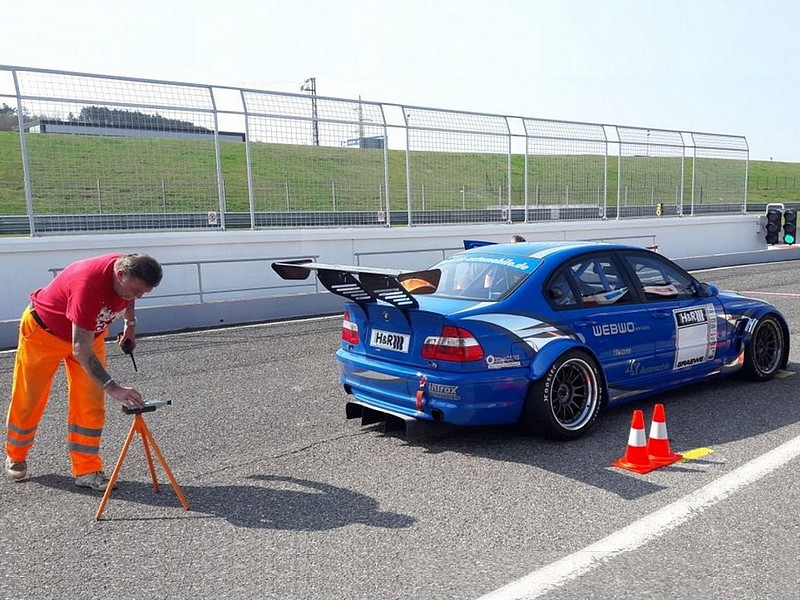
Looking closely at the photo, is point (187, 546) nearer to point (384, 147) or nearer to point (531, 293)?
point (531, 293)

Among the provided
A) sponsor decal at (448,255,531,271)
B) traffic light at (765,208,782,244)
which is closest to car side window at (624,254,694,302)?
sponsor decal at (448,255,531,271)

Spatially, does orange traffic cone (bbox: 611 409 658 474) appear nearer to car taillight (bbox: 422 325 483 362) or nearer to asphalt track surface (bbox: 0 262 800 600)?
asphalt track surface (bbox: 0 262 800 600)

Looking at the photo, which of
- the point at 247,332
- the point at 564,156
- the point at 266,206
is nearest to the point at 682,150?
the point at 564,156

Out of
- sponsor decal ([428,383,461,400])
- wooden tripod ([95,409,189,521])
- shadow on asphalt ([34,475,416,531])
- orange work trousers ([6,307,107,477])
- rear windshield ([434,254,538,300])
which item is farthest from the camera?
rear windshield ([434,254,538,300])

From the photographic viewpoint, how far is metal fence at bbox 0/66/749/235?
1232cm

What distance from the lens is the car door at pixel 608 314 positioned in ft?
19.3

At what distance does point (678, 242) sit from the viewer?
899 inches

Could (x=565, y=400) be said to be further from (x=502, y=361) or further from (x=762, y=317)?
(x=762, y=317)

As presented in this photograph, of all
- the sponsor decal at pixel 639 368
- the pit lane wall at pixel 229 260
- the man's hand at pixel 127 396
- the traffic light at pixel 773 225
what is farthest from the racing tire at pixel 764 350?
the traffic light at pixel 773 225

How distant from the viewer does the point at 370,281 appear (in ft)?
16.9

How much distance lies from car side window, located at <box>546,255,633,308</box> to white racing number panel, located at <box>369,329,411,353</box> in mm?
1165

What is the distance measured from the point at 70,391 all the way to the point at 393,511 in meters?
2.21

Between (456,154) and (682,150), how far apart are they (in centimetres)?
947

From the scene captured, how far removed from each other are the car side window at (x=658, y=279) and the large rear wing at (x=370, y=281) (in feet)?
6.39
